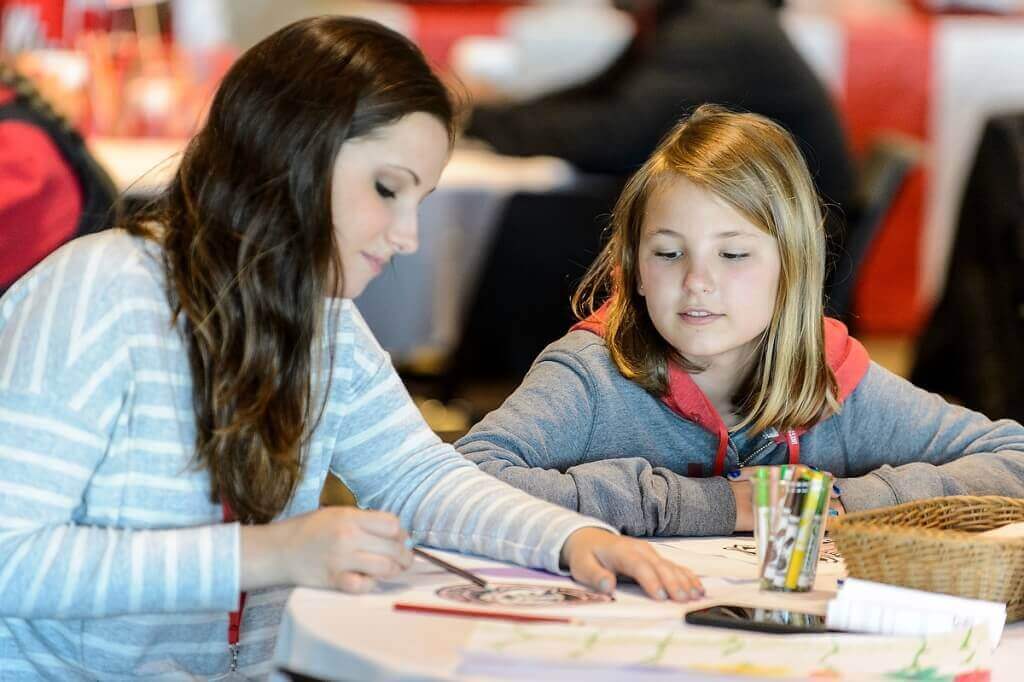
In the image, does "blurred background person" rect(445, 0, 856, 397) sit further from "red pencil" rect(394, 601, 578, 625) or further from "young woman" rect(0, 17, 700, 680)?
"red pencil" rect(394, 601, 578, 625)

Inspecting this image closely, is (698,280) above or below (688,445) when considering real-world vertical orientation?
above

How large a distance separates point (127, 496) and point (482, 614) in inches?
14.5

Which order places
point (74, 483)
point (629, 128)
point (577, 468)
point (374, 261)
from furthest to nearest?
point (629, 128) → point (577, 468) → point (374, 261) → point (74, 483)

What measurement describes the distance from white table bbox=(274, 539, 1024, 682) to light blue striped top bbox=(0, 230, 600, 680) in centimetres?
13

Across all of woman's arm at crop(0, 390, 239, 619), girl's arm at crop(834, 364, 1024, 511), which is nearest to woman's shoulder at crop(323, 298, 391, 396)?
woman's arm at crop(0, 390, 239, 619)

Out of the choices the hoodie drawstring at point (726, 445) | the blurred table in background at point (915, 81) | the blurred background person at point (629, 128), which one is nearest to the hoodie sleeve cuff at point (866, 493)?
the hoodie drawstring at point (726, 445)

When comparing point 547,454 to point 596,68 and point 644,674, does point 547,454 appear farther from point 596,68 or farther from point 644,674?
point 596,68

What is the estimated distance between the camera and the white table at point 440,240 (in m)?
3.67

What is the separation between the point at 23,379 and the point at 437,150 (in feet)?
1.41

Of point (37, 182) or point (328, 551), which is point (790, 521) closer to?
point (328, 551)

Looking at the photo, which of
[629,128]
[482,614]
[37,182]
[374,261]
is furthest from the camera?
[629,128]

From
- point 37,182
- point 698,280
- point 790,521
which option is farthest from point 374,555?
point 37,182

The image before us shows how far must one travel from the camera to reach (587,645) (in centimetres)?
115

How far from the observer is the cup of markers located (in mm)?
1366
